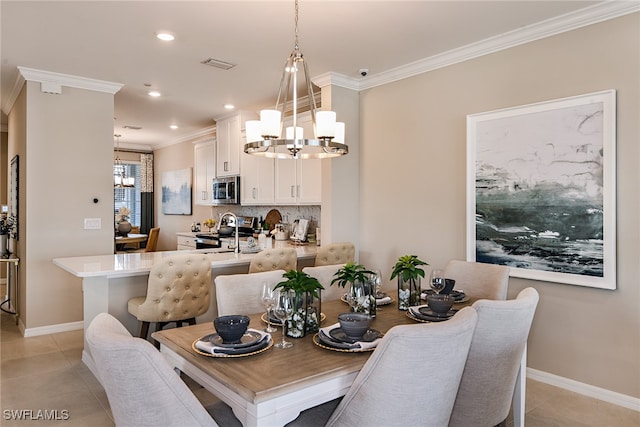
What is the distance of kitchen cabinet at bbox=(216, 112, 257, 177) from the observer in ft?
19.6

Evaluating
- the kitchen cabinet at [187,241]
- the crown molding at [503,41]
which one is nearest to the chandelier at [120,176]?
the kitchen cabinet at [187,241]

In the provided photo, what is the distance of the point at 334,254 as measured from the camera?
4.02m

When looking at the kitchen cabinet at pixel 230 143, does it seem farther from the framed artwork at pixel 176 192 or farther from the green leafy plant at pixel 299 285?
the green leafy plant at pixel 299 285

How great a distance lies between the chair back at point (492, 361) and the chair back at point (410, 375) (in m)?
0.30

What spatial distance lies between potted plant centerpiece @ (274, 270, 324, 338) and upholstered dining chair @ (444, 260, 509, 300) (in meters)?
1.35

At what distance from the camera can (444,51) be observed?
12.1 ft

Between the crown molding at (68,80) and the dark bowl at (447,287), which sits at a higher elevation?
the crown molding at (68,80)

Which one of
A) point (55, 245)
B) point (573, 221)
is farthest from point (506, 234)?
point (55, 245)

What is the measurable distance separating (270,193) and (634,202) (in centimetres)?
387

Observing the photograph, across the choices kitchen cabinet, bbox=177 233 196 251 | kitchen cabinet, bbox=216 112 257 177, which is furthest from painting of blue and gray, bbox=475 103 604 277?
kitchen cabinet, bbox=177 233 196 251

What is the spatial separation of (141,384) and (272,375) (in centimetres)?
41

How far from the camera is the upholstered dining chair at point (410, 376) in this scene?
4.48ft

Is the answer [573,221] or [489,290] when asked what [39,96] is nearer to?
[489,290]

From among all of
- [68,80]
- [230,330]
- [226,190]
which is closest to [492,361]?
[230,330]
